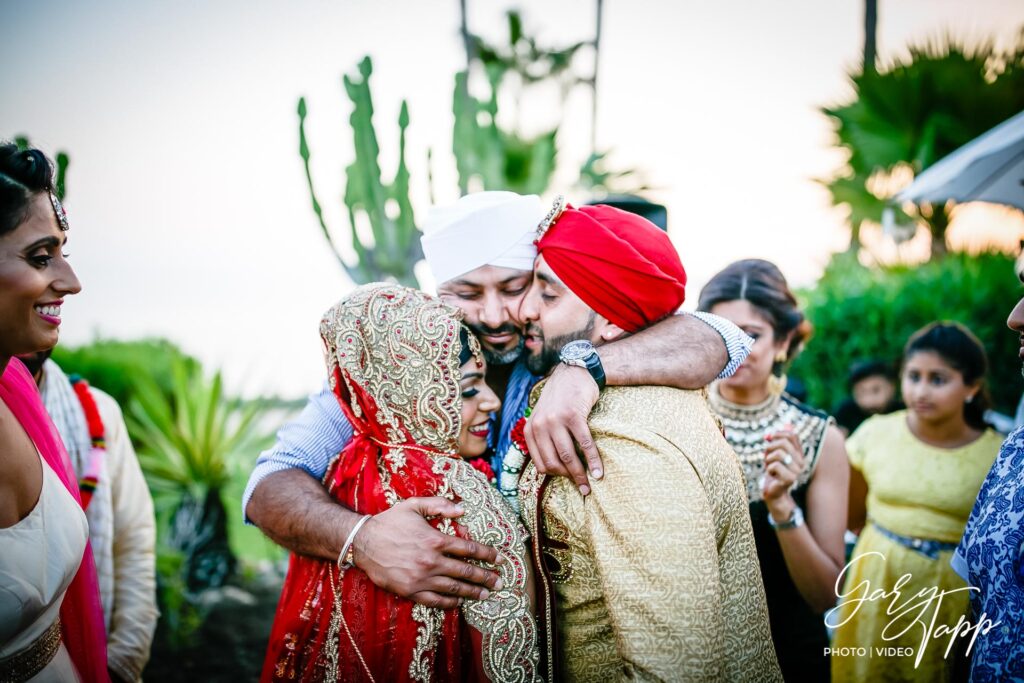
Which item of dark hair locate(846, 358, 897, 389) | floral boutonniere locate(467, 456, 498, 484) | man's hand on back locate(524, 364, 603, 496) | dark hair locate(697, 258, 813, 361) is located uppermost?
dark hair locate(697, 258, 813, 361)

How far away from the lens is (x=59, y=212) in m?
2.08

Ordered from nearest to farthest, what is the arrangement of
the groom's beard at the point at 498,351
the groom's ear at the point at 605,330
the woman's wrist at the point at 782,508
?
1. the groom's ear at the point at 605,330
2. the groom's beard at the point at 498,351
3. the woman's wrist at the point at 782,508

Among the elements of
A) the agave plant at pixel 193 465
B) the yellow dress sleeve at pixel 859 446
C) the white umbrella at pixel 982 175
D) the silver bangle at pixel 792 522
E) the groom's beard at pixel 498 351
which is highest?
the white umbrella at pixel 982 175

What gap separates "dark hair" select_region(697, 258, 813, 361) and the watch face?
4.55ft

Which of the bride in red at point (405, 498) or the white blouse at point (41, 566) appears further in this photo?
the bride in red at point (405, 498)

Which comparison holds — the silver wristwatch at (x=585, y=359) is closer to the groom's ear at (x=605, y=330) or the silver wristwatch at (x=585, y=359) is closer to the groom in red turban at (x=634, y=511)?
the groom in red turban at (x=634, y=511)

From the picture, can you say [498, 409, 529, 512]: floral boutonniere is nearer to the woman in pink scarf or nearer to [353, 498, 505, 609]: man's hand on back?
[353, 498, 505, 609]: man's hand on back

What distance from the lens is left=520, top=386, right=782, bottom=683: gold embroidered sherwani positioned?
173 cm

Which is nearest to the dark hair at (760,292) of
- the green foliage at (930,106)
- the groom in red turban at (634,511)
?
the groom in red turban at (634,511)

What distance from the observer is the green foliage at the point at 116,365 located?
744 centimetres

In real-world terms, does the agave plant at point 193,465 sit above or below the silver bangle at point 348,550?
below

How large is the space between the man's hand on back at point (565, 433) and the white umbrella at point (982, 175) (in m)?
3.73

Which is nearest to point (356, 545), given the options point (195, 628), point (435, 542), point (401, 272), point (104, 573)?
point (435, 542)

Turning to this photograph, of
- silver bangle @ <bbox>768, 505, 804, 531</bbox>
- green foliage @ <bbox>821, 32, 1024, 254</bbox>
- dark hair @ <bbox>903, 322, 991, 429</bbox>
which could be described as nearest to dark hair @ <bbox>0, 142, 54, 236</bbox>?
silver bangle @ <bbox>768, 505, 804, 531</bbox>
